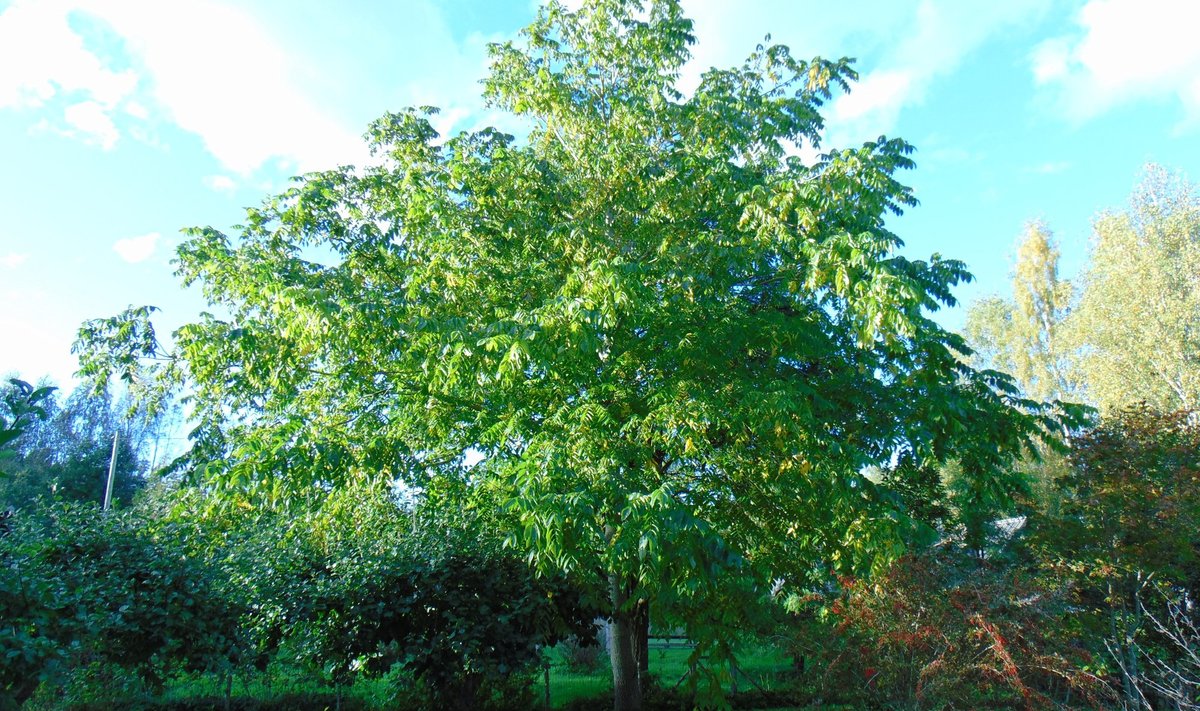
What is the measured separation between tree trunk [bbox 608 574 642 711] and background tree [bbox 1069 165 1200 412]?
59.8 ft

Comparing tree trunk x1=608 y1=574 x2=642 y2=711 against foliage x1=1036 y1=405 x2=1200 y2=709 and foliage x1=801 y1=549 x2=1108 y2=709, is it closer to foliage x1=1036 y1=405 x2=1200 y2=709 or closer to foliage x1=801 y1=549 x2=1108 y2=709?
foliage x1=801 y1=549 x2=1108 y2=709

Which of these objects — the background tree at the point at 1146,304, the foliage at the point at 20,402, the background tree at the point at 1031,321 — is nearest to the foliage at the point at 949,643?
the foliage at the point at 20,402

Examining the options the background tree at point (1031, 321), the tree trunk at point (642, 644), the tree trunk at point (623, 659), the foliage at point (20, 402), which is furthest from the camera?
the background tree at point (1031, 321)

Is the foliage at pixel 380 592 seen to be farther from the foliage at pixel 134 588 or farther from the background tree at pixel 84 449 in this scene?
the background tree at pixel 84 449

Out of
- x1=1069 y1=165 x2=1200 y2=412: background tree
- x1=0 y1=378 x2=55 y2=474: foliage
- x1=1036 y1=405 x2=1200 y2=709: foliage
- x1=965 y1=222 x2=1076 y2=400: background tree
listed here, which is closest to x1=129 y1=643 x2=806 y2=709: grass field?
x1=1036 y1=405 x2=1200 y2=709: foliage

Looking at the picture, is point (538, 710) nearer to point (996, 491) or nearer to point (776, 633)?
point (776, 633)

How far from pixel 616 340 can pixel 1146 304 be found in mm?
21116

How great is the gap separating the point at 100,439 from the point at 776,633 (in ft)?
160

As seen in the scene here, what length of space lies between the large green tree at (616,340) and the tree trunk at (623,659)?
0.07 metres

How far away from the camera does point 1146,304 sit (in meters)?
22.0

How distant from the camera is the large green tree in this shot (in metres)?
7.03

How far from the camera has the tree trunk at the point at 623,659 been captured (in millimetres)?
10492

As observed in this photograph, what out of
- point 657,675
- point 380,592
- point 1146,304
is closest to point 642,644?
point 657,675

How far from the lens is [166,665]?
783 centimetres
